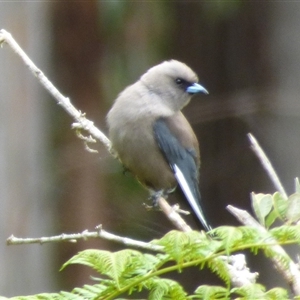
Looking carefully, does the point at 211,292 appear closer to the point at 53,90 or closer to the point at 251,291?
the point at 251,291

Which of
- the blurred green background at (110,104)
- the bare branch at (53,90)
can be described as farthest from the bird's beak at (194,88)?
the blurred green background at (110,104)

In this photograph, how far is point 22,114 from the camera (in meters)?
6.54

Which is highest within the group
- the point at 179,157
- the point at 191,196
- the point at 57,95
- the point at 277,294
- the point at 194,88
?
the point at 194,88

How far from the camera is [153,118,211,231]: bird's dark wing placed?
15.1 feet

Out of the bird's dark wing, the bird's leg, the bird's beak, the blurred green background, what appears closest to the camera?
the bird's leg

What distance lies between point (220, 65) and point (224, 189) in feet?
3.81

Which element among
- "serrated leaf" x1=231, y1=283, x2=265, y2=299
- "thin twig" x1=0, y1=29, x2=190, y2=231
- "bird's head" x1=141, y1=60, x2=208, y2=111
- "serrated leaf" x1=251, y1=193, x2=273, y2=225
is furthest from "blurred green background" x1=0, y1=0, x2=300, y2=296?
"serrated leaf" x1=231, y1=283, x2=265, y2=299

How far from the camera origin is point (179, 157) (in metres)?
4.71

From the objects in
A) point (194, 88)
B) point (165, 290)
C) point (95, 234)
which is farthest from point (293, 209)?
point (194, 88)

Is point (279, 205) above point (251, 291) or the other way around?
above

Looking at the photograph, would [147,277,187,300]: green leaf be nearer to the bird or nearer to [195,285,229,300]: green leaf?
[195,285,229,300]: green leaf

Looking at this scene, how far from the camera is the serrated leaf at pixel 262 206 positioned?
6.23ft

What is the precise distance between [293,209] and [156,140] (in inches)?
108

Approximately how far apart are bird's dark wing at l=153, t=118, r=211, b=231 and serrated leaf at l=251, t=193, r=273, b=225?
8.49 ft
